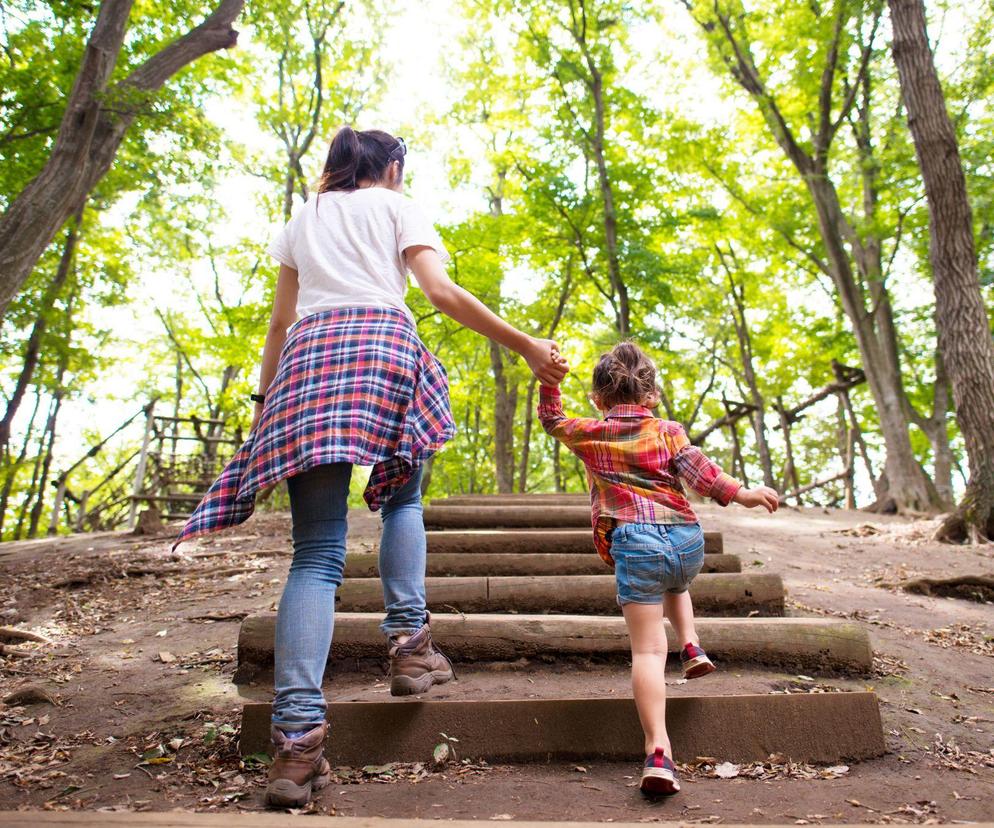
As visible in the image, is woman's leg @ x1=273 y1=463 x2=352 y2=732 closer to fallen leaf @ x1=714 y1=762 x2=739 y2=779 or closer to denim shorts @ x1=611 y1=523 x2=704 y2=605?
denim shorts @ x1=611 y1=523 x2=704 y2=605

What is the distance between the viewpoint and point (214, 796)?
1961mm

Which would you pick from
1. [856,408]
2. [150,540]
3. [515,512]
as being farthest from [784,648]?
[856,408]

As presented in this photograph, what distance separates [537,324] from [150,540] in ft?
39.2

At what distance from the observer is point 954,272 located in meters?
7.06

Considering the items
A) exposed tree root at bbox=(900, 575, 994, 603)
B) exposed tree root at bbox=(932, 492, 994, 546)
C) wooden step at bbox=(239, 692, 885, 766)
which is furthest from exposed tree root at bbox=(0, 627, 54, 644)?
exposed tree root at bbox=(932, 492, 994, 546)

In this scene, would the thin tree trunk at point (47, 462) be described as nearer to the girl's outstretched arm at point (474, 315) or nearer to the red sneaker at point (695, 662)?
the girl's outstretched arm at point (474, 315)

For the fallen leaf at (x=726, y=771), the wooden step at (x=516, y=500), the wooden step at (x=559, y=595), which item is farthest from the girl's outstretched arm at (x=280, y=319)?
the wooden step at (x=516, y=500)

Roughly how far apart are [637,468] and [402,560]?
0.82 m

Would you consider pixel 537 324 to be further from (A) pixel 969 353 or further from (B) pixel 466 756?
(B) pixel 466 756

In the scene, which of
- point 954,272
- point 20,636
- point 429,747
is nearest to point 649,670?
point 429,747

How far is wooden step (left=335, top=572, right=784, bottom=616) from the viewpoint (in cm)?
333

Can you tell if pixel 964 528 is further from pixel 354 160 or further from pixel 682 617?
pixel 354 160

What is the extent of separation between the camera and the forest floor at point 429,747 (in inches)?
75.5

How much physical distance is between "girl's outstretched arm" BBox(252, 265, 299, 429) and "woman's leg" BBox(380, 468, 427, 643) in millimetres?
586
